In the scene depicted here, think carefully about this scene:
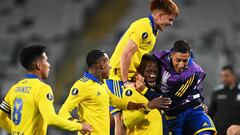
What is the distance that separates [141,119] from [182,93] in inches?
21.4

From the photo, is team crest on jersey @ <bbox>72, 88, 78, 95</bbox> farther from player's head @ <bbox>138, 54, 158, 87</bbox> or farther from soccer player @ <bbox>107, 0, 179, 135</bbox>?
player's head @ <bbox>138, 54, 158, 87</bbox>

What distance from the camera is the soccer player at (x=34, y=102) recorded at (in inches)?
196

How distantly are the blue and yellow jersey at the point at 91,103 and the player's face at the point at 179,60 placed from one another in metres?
0.80

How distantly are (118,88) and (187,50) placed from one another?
2.50 ft

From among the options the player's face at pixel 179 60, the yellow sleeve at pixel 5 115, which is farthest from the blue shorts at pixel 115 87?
the yellow sleeve at pixel 5 115

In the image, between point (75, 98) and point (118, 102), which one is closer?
point (75, 98)

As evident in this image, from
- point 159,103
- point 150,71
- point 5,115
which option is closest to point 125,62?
point 150,71

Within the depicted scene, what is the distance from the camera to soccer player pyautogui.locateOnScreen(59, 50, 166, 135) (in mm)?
5449

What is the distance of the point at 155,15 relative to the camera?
5.98 m

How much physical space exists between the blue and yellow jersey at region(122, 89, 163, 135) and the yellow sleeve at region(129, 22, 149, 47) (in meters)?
0.47

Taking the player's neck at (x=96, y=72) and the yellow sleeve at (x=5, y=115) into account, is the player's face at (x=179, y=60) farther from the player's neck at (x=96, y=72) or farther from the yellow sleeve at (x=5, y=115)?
the yellow sleeve at (x=5, y=115)

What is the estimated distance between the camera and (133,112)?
5852 millimetres

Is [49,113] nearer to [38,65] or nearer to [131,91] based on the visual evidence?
[38,65]

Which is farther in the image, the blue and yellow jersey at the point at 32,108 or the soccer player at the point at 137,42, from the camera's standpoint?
the soccer player at the point at 137,42
